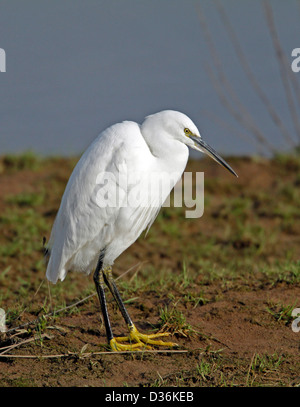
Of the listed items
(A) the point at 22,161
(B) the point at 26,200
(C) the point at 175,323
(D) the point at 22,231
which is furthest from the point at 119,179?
(A) the point at 22,161

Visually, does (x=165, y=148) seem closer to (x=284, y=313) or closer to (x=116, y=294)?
(x=116, y=294)

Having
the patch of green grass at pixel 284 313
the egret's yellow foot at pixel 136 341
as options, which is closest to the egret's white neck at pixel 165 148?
the egret's yellow foot at pixel 136 341

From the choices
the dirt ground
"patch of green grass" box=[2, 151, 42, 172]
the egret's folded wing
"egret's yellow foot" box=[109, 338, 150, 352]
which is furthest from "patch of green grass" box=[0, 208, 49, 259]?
"egret's yellow foot" box=[109, 338, 150, 352]

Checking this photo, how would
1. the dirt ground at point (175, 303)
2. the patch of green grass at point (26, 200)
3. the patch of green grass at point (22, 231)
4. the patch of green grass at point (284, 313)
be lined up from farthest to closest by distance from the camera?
the patch of green grass at point (26, 200), the patch of green grass at point (22, 231), the patch of green grass at point (284, 313), the dirt ground at point (175, 303)

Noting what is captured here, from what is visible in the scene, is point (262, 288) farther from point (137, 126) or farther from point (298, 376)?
point (137, 126)

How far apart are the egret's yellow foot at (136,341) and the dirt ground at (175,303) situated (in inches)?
2.7

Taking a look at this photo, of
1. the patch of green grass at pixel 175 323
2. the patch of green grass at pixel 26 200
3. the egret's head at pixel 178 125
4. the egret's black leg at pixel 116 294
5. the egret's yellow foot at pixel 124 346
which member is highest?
the egret's head at pixel 178 125

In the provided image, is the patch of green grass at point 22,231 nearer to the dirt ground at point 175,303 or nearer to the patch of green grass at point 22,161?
the dirt ground at point 175,303

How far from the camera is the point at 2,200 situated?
704 centimetres

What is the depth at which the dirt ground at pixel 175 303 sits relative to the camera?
310 centimetres

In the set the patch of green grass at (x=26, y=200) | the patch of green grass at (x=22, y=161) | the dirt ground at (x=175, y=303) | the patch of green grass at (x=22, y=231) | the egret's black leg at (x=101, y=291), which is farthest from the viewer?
the patch of green grass at (x=22, y=161)

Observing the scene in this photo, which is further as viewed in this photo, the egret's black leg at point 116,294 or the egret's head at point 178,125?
the egret's black leg at point 116,294

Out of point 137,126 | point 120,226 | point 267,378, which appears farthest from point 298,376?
point 137,126

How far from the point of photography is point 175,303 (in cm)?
381
